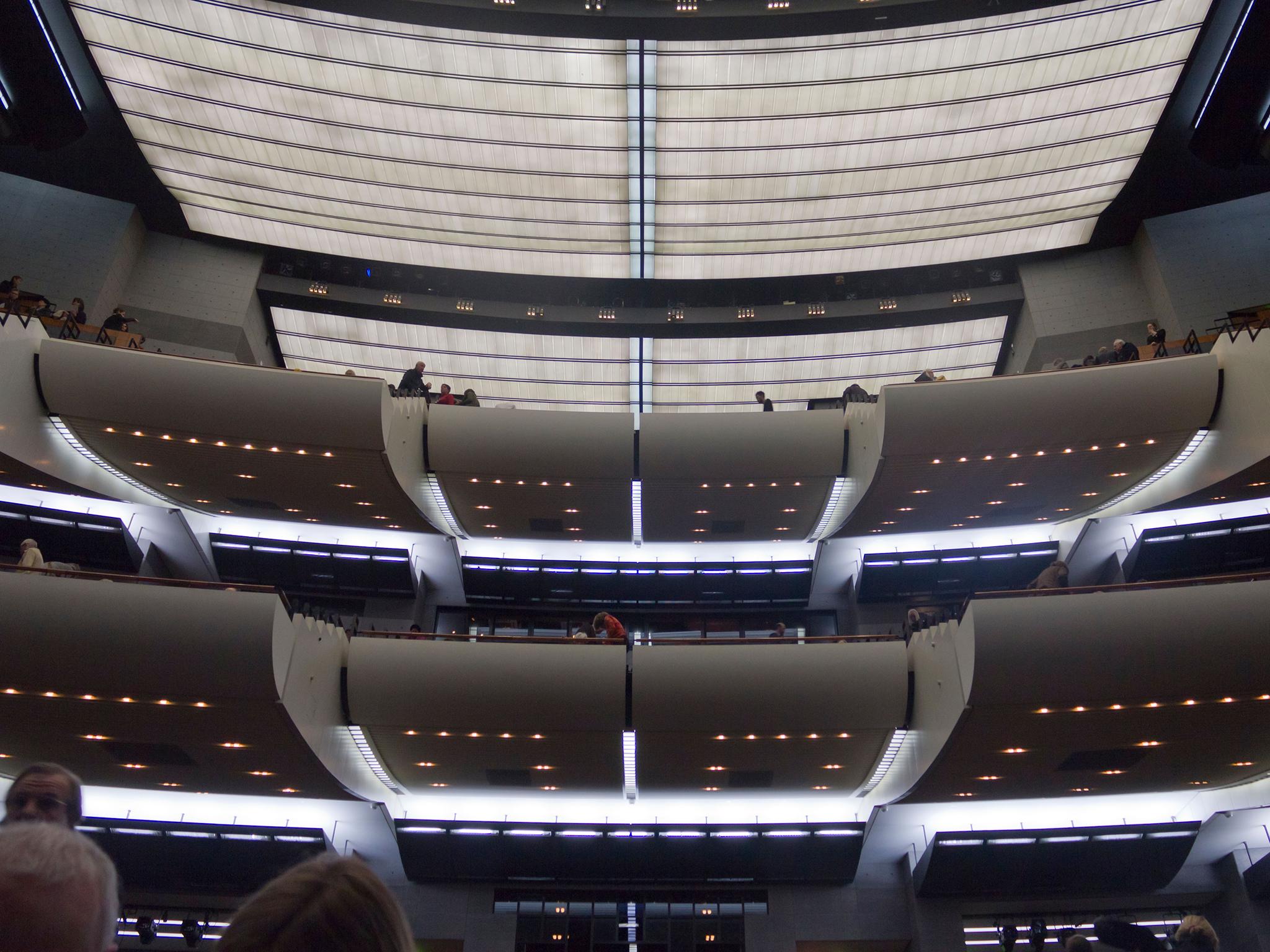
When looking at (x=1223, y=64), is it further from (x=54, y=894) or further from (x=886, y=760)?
(x=54, y=894)

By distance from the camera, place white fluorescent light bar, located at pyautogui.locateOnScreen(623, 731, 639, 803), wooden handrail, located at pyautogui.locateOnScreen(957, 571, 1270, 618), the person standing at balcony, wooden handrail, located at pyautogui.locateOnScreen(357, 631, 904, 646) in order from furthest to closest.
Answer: the person standing at balcony < white fluorescent light bar, located at pyautogui.locateOnScreen(623, 731, 639, 803) < wooden handrail, located at pyautogui.locateOnScreen(357, 631, 904, 646) < wooden handrail, located at pyautogui.locateOnScreen(957, 571, 1270, 618)

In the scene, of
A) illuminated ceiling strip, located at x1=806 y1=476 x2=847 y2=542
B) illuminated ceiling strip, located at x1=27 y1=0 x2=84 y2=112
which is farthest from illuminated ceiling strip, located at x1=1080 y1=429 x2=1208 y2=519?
illuminated ceiling strip, located at x1=27 y1=0 x2=84 y2=112

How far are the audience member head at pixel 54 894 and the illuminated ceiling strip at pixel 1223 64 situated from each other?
2367 centimetres

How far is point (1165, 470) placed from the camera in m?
18.4

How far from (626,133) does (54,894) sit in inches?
880

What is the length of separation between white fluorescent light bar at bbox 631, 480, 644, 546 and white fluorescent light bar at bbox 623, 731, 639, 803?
6.71 meters

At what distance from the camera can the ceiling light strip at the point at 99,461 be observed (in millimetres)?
17125

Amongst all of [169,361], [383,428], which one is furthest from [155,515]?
[383,428]

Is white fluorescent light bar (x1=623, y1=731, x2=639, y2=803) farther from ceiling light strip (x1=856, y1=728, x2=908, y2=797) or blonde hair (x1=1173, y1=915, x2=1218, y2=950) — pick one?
blonde hair (x1=1173, y1=915, x2=1218, y2=950)

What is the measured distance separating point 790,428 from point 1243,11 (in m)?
13.0

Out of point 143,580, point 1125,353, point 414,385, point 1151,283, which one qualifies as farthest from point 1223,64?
point 143,580

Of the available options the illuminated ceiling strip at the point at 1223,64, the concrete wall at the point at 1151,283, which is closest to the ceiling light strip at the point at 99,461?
the concrete wall at the point at 1151,283

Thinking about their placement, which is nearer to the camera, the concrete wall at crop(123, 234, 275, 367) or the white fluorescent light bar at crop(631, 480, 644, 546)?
the white fluorescent light bar at crop(631, 480, 644, 546)

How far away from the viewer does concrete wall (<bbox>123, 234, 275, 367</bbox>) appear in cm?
2264
